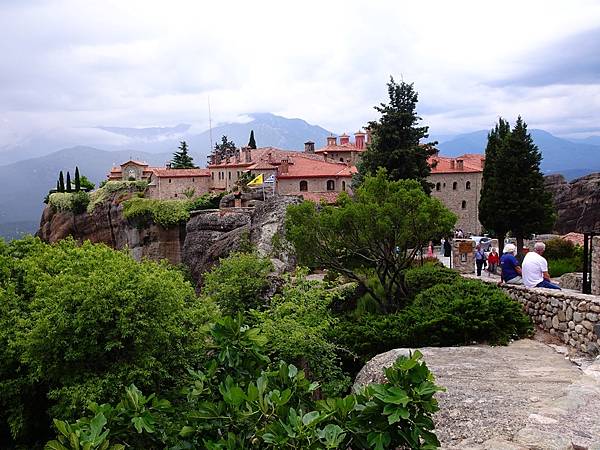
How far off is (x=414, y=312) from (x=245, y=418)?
1020cm

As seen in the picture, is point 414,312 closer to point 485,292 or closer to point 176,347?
point 485,292

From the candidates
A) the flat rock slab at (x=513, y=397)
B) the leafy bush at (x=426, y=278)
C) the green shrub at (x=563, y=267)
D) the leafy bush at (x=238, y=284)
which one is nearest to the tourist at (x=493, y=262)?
the green shrub at (x=563, y=267)

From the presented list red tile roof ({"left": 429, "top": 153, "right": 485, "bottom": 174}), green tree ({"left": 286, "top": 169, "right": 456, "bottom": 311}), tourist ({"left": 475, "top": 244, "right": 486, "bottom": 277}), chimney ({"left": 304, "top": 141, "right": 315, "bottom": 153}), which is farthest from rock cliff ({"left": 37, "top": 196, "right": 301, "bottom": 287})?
chimney ({"left": 304, "top": 141, "right": 315, "bottom": 153})

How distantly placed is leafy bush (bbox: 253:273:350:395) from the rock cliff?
5531 mm

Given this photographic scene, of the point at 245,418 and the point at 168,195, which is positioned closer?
the point at 245,418

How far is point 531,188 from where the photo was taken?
36312mm

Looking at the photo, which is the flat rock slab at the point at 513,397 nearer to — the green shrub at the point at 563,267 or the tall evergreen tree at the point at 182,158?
the green shrub at the point at 563,267

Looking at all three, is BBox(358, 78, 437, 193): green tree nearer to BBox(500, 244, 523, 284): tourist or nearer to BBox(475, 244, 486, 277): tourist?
BBox(475, 244, 486, 277): tourist

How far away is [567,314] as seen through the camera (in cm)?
1174

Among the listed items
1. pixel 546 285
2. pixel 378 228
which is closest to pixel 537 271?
pixel 546 285

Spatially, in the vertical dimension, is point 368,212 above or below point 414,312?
above

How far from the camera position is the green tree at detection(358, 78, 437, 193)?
34.1 m

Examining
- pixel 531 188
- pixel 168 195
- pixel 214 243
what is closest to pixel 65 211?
pixel 168 195

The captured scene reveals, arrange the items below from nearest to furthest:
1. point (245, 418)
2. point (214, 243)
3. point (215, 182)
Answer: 1. point (245, 418)
2. point (214, 243)
3. point (215, 182)
